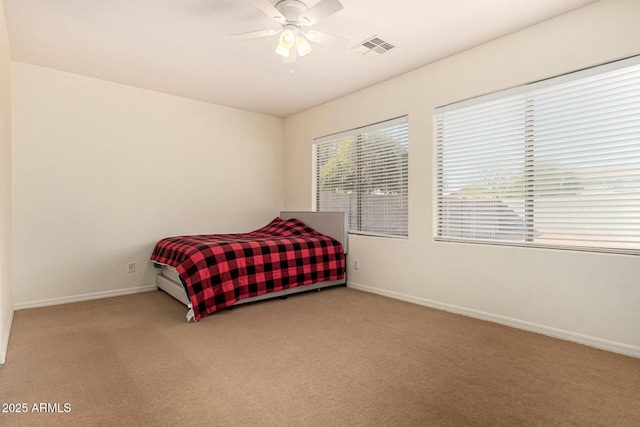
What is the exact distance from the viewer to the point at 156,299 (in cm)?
376

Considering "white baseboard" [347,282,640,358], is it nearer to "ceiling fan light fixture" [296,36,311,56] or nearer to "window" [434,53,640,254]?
"window" [434,53,640,254]

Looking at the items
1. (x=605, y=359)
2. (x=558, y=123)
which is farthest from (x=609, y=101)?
(x=605, y=359)

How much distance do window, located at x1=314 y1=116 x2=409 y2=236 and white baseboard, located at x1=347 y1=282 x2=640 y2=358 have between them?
74 cm

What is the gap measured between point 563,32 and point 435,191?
1589 millimetres

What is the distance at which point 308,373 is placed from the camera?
2.02 meters

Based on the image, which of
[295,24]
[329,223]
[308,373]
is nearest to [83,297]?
[329,223]

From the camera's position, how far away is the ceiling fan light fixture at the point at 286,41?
2.49 meters

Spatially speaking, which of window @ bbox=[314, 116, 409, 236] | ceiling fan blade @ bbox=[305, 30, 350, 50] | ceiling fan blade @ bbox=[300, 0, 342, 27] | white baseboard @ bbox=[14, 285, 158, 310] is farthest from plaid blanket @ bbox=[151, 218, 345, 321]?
ceiling fan blade @ bbox=[300, 0, 342, 27]

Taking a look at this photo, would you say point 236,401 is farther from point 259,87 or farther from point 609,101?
point 259,87

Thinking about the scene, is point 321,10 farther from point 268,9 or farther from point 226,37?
point 226,37

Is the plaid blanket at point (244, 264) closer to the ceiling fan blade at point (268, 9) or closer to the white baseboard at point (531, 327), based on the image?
the white baseboard at point (531, 327)

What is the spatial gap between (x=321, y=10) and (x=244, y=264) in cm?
229

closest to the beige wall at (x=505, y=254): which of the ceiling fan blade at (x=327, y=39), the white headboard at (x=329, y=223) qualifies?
the white headboard at (x=329, y=223)

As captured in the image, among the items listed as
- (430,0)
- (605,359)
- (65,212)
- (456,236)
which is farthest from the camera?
(65,212)
